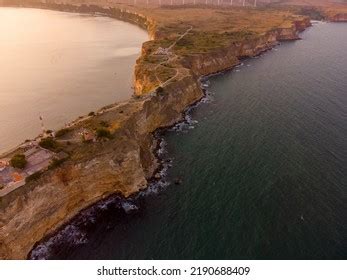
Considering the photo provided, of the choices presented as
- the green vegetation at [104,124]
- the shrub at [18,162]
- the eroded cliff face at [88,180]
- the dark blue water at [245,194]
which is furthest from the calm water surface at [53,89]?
the dark blue water at [245,194]

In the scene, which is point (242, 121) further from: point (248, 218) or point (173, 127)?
point (248, 218)

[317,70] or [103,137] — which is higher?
[103,137]

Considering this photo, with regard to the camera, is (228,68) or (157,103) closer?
(157,103)

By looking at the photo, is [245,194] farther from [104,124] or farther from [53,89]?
[53,89]

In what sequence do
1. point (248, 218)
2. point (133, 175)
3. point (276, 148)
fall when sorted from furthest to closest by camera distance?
point (276, 148) < point (133, 175) < point (248, 218)

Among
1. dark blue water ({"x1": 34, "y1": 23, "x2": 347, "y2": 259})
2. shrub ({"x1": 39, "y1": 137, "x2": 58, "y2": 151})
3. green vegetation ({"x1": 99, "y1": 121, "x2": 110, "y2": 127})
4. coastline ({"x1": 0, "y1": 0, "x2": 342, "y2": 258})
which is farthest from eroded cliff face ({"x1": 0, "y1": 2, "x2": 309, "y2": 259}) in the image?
shrub ({"x1": 39, "y1": 137, "x2": 58, "y2": 151})

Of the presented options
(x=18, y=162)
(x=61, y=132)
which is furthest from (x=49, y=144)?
(x=18, y=162)

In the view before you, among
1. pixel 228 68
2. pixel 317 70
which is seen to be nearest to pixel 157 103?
pixel 228 68
